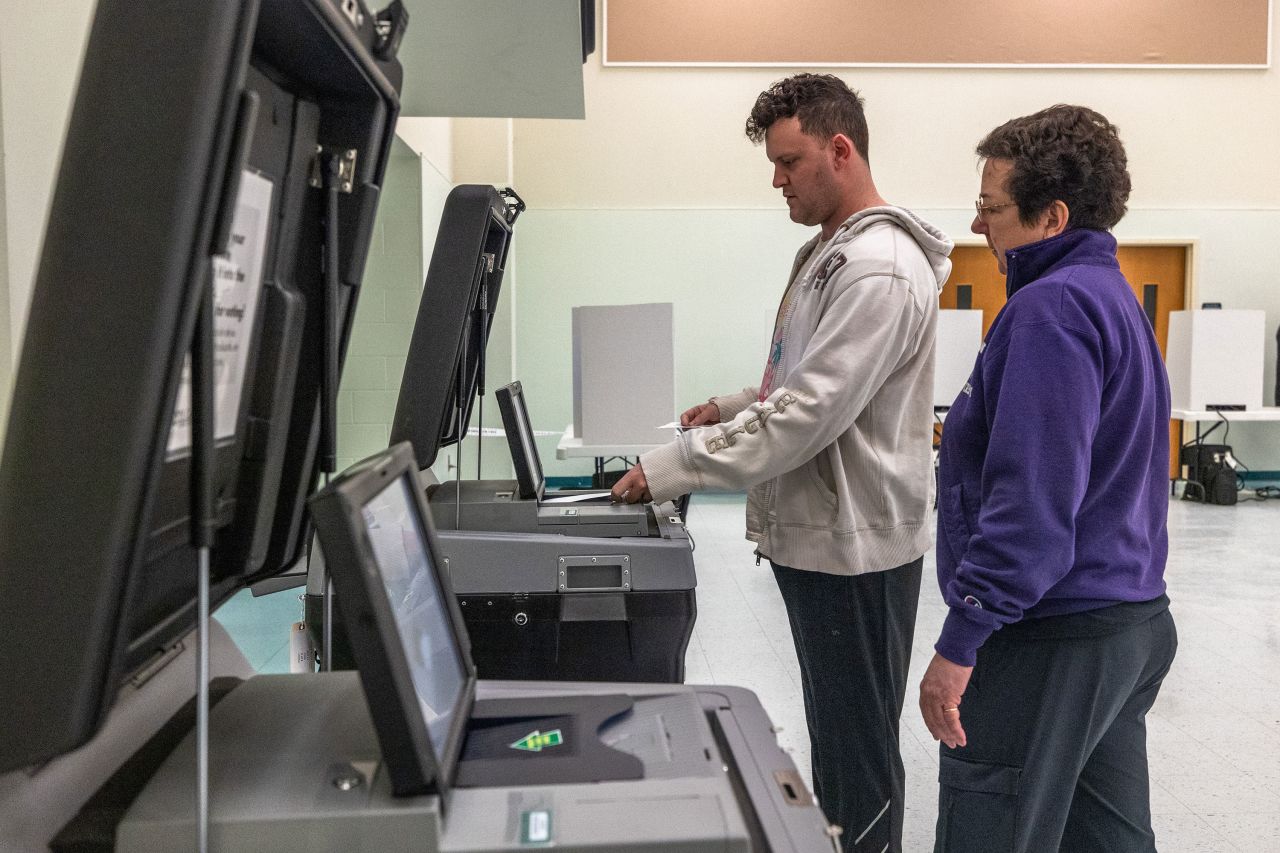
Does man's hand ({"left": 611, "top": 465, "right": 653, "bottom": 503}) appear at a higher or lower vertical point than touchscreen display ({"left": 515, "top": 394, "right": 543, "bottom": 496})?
lower

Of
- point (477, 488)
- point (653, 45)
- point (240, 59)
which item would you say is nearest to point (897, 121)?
point (653, 45)

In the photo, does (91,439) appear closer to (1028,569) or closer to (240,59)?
(240,59)

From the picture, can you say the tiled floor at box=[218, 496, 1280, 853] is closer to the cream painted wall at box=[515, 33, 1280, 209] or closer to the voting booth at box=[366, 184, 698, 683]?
the voting booth at box=[366, 184, 698, 683]

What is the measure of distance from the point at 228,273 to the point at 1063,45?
812cm

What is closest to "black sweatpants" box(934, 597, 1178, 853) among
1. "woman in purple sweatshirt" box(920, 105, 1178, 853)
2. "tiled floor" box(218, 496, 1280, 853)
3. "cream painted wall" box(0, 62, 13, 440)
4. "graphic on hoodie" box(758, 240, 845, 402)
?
"woman in purple sweatshirt" box(920, 105, 1178, 853)

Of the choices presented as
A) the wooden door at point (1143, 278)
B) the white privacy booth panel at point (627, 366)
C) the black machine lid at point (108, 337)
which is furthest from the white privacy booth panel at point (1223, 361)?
the black machine lid at point (108, 337)

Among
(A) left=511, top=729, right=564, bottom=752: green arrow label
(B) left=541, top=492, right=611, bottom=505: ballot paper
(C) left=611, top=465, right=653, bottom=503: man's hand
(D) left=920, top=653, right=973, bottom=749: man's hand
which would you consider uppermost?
(C) left=611, top=465, right=653, bottom=503: man's hand

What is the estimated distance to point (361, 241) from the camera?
785 mm

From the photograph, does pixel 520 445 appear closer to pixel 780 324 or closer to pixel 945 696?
pixel 780 324

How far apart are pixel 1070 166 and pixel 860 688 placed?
812mm

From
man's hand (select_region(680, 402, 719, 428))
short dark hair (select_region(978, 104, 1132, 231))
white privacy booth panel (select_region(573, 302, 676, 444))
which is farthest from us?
white privacy booth panel (select_region(573, 302, 676, 444))

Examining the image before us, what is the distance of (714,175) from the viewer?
7.51m

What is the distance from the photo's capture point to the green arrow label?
67 cm

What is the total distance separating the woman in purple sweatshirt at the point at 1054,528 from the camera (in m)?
1.18
